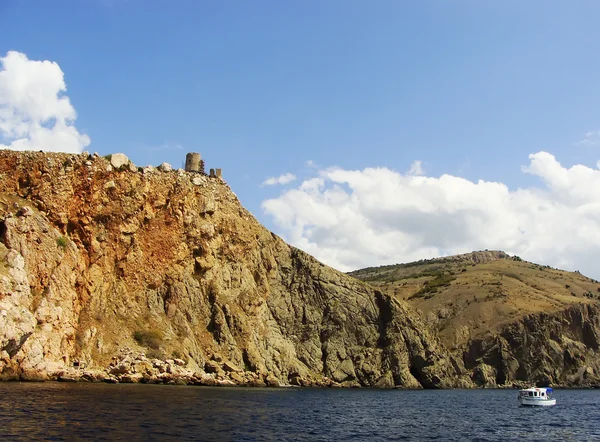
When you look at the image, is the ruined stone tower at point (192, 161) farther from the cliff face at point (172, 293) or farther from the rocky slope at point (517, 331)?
the rocky slope at point (517, 331)

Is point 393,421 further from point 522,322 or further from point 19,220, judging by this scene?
point 522,322

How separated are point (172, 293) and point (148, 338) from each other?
10825 mm

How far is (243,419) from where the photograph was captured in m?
44.1

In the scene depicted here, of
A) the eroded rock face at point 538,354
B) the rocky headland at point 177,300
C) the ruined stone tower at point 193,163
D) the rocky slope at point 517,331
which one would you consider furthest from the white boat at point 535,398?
the ruined stone tower at point 193,163

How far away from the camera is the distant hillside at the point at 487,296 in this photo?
147 metres

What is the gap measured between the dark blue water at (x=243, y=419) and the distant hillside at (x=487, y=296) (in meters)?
79.5

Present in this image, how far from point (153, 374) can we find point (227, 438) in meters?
44.0

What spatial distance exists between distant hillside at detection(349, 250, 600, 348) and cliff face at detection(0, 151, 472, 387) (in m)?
26.1

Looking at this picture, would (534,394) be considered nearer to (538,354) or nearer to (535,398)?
(535,398)

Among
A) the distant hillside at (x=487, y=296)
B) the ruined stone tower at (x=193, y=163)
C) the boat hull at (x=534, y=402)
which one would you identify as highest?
the ruined stone tower at (x=193, y=163)

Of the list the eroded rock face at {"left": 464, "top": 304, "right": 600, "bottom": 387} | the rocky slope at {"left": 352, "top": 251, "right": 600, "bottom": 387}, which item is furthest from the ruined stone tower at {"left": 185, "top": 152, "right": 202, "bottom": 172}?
the eroded rock face at {"left": 464, "top": 304, "right": 600, "bottom": 387}

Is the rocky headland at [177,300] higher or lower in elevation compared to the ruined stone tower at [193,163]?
lower

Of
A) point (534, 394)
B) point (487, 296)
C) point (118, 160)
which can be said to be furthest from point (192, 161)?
point (487, 296)

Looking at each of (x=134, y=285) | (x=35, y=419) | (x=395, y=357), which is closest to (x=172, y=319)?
(x=134, y=285)
